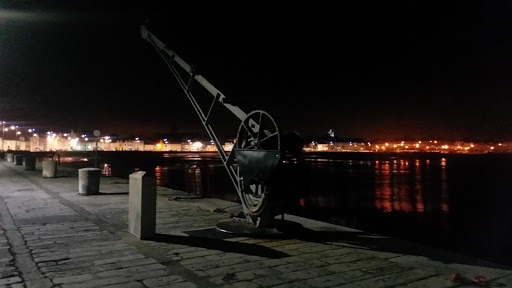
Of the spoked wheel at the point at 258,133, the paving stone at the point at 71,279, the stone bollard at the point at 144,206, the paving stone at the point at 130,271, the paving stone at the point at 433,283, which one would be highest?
the spoked wheel at the point at 258,133

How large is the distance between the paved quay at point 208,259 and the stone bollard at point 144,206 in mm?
194

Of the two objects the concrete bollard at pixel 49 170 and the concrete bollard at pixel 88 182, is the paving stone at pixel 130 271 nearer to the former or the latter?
the concrete bollard at pixel 88 182

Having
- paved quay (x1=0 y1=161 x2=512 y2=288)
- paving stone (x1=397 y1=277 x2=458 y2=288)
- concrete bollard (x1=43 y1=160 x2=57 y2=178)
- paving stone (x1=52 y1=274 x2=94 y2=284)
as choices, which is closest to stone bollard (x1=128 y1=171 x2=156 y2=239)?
paved quay (x1=0 y1=161 x2=512 y2=288)

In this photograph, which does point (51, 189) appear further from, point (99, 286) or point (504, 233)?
point (504, 233)

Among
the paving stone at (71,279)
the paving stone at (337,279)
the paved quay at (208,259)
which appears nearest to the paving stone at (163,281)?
the paved quay at (208,259)

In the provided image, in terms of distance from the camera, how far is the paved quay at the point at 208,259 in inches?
219

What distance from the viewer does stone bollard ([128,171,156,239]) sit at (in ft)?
26.2

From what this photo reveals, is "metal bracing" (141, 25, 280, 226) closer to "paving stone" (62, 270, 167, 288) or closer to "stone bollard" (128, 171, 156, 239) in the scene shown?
"stone bollard" (128, 171, 156, 239)

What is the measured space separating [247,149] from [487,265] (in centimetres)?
437

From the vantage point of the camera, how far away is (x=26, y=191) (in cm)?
1638

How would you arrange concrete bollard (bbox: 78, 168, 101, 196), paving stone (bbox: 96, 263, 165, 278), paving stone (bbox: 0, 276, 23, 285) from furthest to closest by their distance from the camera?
1. concrete bollard (bbox: 78, 168, 101, 196)
2. paving stone (bbox: 96, 263, 165, 278)
3. paving stone (bbox: 0, 276, 23, 285)

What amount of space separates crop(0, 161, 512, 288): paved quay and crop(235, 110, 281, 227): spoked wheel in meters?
0.55

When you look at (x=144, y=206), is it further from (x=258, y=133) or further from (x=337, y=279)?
(x=337, y=279)

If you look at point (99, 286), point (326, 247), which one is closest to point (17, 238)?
point (99, 286)
